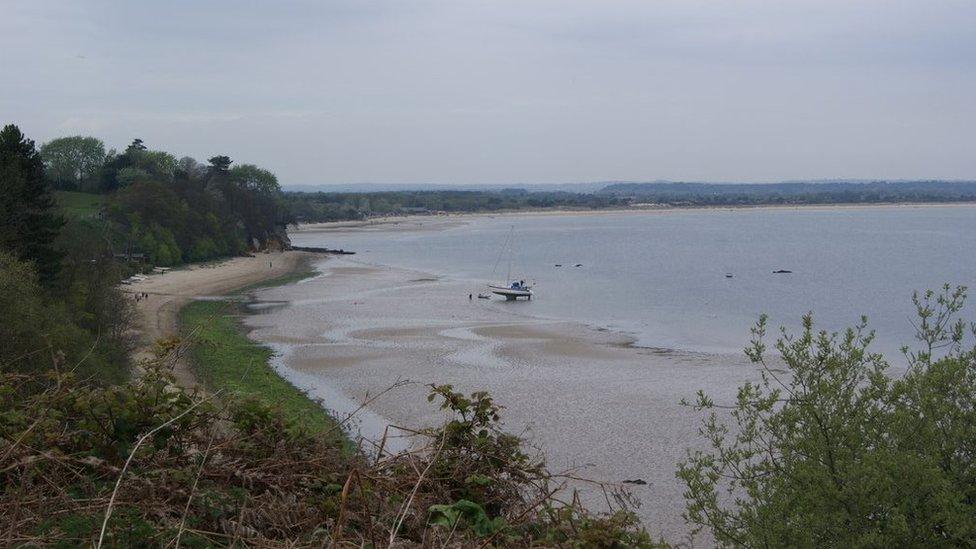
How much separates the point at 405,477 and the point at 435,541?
2.42ft

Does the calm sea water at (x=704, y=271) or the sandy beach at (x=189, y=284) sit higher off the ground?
the sandy beach at (x=189, y=284)

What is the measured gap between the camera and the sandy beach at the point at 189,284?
4016cm

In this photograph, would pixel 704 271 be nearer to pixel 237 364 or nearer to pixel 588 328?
pixel 588 328

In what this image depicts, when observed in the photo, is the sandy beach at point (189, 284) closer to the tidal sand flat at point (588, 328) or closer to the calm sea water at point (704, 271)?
the tidal sand flat at point (588, 328)

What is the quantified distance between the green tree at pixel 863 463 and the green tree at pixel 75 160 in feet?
333

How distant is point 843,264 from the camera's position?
79.6 m

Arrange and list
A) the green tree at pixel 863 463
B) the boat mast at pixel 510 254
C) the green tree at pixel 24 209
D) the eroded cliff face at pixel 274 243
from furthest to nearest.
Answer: the eroded cliff face at pixel 274 243, the boat mast at pixel 510 254, the green tree at pixel 24 209, the green tree at pixel 863 463

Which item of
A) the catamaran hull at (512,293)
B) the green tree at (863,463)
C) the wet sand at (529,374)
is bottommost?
the catamaran hull at (512,293)

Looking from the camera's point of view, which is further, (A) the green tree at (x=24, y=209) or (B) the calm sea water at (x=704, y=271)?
(B) the calm sea water at (x=704, y=271)

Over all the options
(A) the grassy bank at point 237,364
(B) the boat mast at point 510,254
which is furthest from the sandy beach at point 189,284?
(B) the boat mast at point 510,254

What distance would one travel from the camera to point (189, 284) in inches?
2436

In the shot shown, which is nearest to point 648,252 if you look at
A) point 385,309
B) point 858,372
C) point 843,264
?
point 843,264

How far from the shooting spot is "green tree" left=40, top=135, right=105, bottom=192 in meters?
99.9

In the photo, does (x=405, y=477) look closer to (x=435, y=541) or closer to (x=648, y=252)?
(x=435, y=541)
